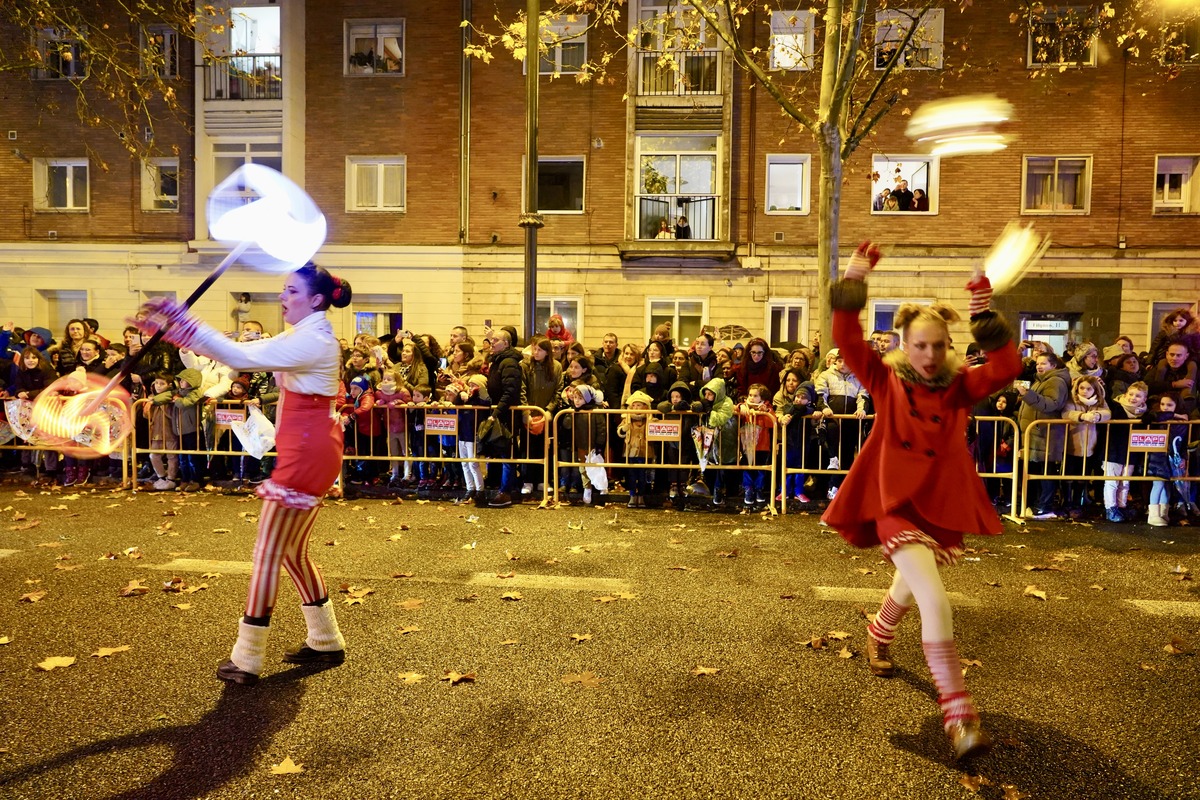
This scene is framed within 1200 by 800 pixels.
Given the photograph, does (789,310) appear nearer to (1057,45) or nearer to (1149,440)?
(1057,45)

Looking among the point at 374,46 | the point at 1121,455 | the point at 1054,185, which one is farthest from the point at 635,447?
the point at 374,46

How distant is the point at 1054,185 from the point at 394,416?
57.0ft

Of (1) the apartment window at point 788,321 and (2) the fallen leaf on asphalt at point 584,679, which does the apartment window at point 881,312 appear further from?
(2) the fallen leaf on asphalt at point 584,679

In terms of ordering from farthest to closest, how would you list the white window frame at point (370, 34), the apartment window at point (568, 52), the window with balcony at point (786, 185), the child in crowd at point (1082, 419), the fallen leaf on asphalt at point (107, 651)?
the white window frame at point (370, 34) < the apartment window at point (568, 52) < the window with balcony at point (786, 185) < the child in crowd at point (1082, 419) < the fallen leaf on asphalt at point (107, 651)

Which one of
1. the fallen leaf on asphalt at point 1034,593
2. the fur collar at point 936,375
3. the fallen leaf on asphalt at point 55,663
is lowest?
the fallen leaf on asphalt at point 55,663

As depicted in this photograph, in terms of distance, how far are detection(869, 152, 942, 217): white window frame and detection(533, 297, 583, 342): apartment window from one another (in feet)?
24.6

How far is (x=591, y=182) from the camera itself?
69.1ft

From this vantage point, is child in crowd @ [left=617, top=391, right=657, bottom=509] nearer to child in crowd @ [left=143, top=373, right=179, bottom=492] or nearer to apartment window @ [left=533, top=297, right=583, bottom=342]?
child in crowd @ [left=143, top=373, right=179, bottom=492]

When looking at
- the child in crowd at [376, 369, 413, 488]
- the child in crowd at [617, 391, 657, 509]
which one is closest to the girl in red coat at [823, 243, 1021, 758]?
the child in crowd at [617, 391, 657, 509]

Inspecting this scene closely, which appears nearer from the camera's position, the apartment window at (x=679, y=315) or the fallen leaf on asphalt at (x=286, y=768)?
the fallen leaf on asphalt at (x=286, y=768)

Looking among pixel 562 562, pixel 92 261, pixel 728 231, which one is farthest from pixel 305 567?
pixel 92 261

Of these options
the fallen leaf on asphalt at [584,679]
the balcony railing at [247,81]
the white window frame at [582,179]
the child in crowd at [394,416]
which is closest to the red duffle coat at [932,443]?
the fallen leaf on asphalt at [584,679]

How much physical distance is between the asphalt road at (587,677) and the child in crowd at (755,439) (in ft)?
6.39

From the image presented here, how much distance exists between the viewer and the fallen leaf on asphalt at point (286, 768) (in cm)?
348
